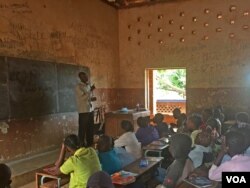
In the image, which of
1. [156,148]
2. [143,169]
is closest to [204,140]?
[143,169]

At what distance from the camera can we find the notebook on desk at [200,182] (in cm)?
225

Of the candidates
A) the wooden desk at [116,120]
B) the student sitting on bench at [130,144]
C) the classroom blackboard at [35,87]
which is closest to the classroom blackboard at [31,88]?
the classroom blackboard at [35,87]

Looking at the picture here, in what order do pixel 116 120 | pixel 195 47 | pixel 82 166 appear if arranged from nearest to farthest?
pixel 82 166 → pixel 116 120 → pixel 195 47

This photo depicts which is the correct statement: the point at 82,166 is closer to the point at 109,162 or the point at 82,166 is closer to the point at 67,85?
the point at 109,162

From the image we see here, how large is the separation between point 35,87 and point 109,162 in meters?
2.96

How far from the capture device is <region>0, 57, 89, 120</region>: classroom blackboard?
4.78 m

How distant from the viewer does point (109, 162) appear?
9.78ft

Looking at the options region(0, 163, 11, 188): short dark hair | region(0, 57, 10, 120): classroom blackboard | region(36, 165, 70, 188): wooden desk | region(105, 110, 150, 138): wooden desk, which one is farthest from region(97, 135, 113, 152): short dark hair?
region(105, 110, 150, 138): wooden desk

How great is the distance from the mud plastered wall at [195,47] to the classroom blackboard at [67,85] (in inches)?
93.6

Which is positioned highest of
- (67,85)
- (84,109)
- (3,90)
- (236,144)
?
(67,85)

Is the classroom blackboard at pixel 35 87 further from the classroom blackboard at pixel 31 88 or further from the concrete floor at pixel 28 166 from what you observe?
the concrete floor at pixel 28 166

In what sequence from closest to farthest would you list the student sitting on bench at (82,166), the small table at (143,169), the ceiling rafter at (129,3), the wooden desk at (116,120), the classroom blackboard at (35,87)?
1. the student sitting on bench at (82,166)
2. the small table at (143,169)
3. the classroom blackboard at (35,87)
4. the wooden desk at (116,120)
5. the ceiling rafter at (129,3)

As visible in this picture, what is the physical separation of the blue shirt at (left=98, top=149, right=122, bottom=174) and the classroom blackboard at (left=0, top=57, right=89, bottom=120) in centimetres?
246

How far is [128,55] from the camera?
8.51 meters
